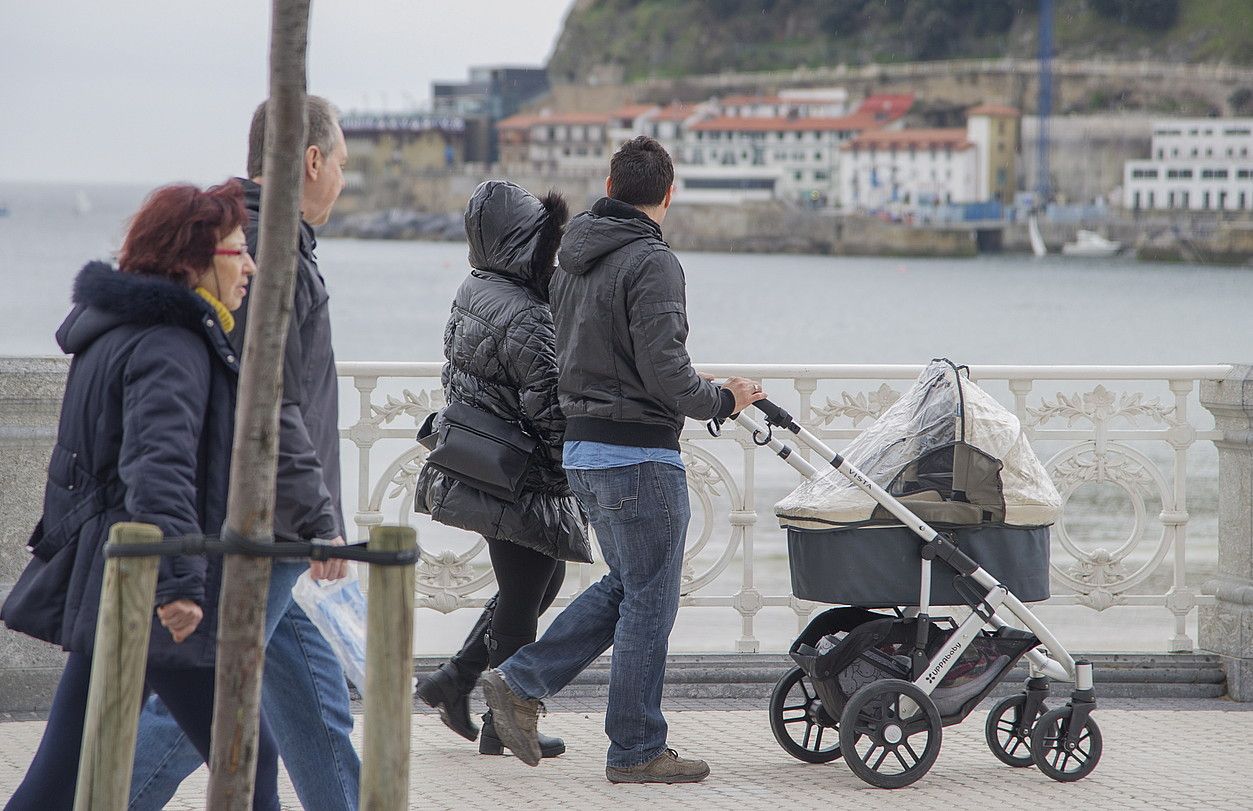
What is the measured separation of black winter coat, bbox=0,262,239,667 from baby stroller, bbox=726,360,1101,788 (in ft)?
5.31

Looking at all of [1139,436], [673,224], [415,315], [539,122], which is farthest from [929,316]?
[539,122]

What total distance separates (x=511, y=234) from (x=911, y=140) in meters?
117

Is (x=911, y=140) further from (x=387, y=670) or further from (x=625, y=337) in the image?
(x=387, y=670)

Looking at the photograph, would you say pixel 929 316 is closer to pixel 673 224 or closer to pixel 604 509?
pixel 673 224

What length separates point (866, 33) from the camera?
422ft

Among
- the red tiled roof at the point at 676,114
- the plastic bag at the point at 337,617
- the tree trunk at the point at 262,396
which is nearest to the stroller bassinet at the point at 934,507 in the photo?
the plastic bag at the point at 337,617

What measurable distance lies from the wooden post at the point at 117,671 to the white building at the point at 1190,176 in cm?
11093

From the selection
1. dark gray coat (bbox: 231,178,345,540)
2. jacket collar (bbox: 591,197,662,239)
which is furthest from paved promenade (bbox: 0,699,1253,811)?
jacket collar (bbox: 591,197,662,239)

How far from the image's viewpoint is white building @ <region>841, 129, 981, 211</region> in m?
113

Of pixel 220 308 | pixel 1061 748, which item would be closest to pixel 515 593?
pixel 1061 748

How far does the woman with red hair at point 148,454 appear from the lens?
99.1 inches

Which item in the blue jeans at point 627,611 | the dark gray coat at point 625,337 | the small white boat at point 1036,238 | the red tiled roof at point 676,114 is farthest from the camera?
the red tiled roof at point 676,114

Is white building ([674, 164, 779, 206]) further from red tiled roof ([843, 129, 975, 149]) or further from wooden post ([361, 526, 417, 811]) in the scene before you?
wooden post ([361, 526, 417, 811])

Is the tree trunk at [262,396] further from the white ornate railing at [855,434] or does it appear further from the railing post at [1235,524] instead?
the railing post at [1235,524]
